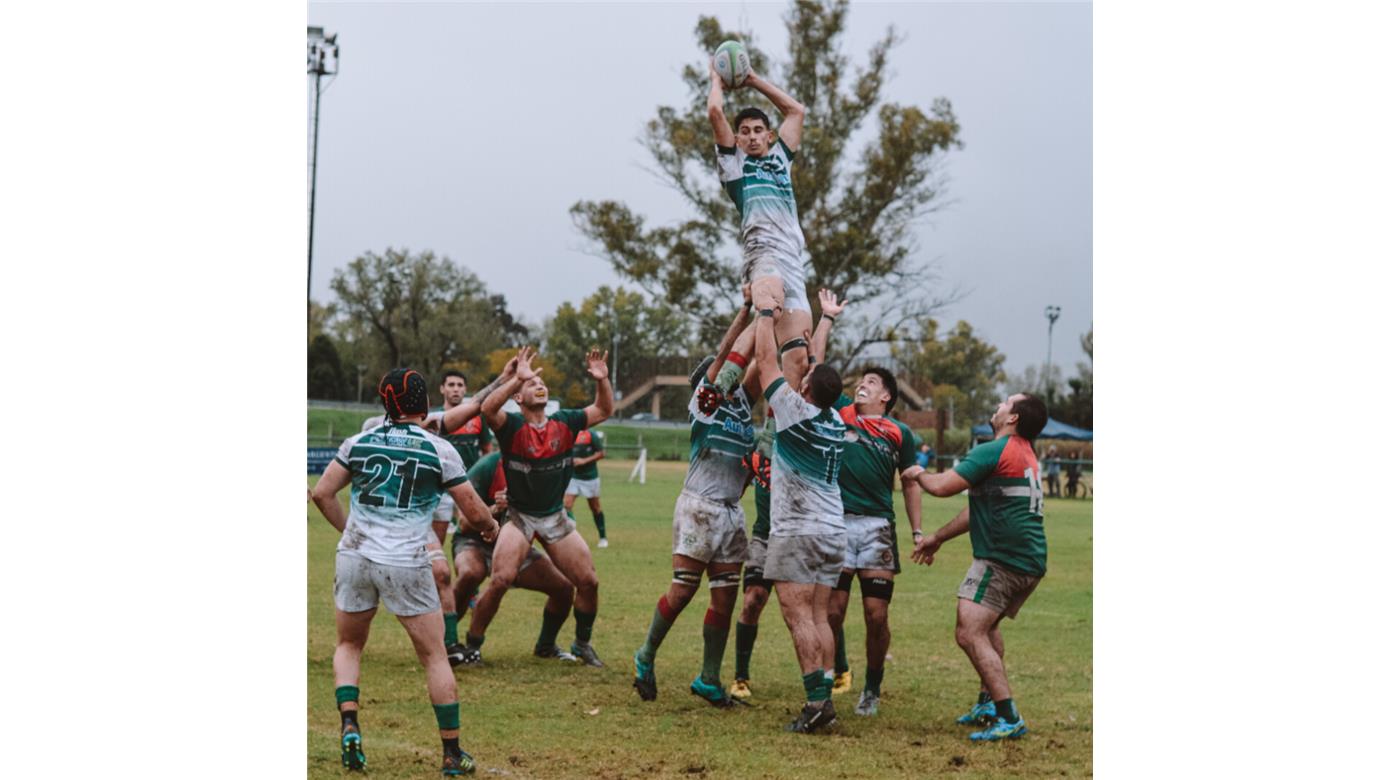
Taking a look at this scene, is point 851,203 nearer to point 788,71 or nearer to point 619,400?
point 788,71

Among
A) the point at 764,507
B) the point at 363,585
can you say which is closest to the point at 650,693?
the point at 764,507

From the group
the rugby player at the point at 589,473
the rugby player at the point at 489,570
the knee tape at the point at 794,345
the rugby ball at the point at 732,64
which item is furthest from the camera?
the rugby player at the point at 589,473

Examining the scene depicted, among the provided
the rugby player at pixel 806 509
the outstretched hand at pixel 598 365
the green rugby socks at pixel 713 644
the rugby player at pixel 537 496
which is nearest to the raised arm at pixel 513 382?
the outstretched hand at pixel 598 365

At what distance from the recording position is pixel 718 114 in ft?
25.3

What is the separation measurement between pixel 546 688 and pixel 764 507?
190 cm

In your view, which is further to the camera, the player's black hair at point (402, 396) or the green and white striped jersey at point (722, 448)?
the green and white striped jersey at point (722, 448)

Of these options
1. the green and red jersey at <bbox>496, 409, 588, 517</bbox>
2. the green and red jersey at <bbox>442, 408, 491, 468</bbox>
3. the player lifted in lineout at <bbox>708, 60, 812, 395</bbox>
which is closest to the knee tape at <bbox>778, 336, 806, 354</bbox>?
the player lifted in lineout at <bbox>708, 60, 812, 395</bbox>

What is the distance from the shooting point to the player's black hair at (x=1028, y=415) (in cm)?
743

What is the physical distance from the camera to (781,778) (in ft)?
21.1

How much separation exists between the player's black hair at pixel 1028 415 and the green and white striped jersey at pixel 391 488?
3224 mm

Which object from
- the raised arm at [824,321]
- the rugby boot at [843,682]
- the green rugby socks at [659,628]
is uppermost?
the raised arm at [824,321]

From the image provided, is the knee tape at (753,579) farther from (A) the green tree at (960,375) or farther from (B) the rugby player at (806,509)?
(A) the green tree at (960,375)

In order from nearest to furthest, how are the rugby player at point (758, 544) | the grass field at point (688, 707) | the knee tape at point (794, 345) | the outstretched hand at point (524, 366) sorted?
the grass field at point (688, 707)
the outstretched hand at point (524, 366)
the knee tape at point (794, 345)
the rugby player at point (758, 544)

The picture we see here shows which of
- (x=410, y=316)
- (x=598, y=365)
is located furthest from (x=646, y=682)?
(x=410, y=316)
